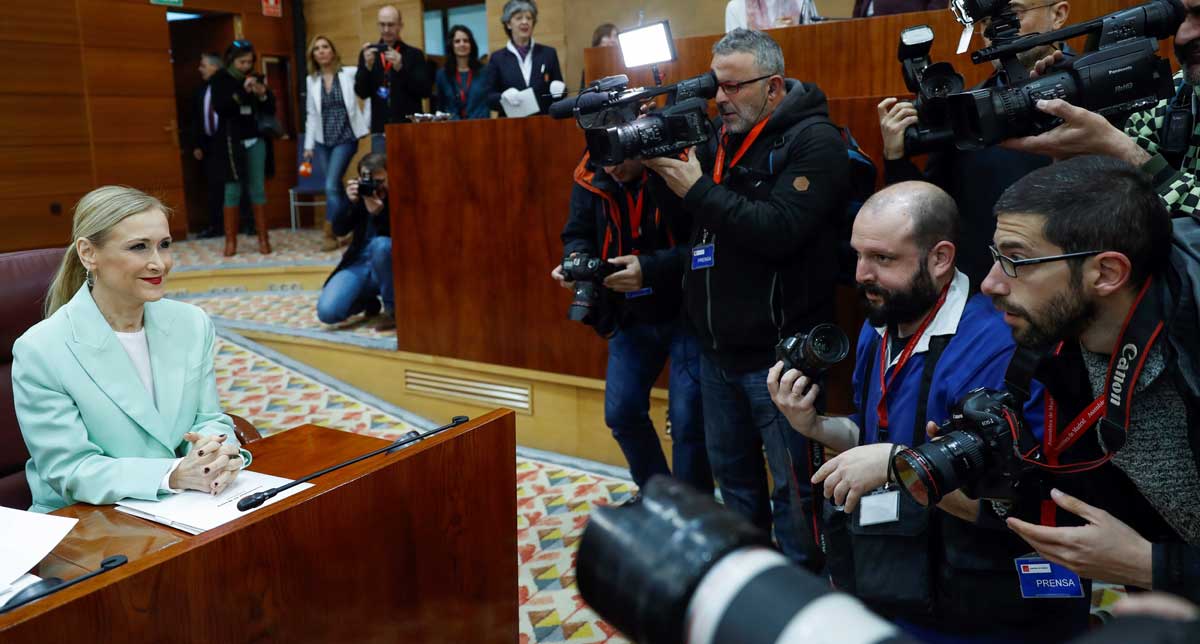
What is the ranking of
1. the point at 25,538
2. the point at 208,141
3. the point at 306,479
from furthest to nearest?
the point at 208,141 → the point at 306,479 → the point at 25,538

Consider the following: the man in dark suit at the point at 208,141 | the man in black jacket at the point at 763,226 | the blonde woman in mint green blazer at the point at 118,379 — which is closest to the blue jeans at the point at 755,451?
the man in black jacket at the point at 763,226

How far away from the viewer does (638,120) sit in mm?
2270

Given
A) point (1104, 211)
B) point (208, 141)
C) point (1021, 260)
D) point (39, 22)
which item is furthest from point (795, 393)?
point (39, 22)

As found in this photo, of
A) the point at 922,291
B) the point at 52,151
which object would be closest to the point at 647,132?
the point at 922,291

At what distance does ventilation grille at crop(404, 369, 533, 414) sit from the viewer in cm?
382

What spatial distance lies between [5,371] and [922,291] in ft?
7.05

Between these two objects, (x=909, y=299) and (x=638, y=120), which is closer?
(x=909, y=299)

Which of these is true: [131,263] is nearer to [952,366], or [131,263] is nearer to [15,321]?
[15,321]

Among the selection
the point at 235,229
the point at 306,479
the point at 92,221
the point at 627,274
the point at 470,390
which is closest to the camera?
the point at 306,479

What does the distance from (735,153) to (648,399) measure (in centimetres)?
90

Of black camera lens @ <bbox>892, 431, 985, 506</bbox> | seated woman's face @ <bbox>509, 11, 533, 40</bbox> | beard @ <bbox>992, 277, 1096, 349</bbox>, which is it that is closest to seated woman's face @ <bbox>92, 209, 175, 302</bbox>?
black camera lens @ <bbox>892, 431, 985, 506</bbox>

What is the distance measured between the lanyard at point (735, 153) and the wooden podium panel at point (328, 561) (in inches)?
37.1

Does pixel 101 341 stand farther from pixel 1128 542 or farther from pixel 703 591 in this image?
pixel 1128 542

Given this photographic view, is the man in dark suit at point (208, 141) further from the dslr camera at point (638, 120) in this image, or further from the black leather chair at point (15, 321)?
the dslr camera at point (638, 120)
